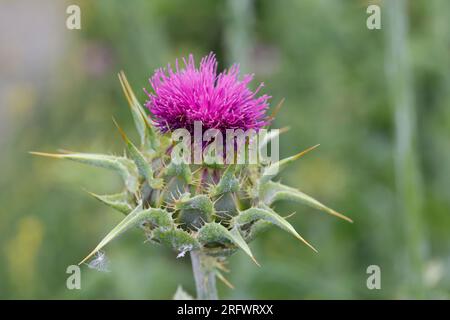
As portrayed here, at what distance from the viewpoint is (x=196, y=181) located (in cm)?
258

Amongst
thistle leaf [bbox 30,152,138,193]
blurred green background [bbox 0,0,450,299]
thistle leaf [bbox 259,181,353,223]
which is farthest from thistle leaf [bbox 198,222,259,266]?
blurred green background [bbox 0,0,450,299]

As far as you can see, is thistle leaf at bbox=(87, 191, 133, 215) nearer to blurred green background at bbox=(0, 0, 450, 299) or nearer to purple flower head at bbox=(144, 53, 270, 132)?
purple flower head at bbox=(144, 53, 270, 132)

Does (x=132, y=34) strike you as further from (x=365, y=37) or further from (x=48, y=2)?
(x=48, y=2)

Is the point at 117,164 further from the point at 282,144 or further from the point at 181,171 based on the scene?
the point at 282,144

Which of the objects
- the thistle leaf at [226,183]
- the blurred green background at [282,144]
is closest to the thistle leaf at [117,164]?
the thistle leaf at [226,183]

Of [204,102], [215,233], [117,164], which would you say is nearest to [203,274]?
[215,233]

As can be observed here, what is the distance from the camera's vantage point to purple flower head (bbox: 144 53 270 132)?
8.48ft

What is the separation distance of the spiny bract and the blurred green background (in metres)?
1.37

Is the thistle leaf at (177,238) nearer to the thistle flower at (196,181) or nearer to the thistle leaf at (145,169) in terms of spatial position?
the thistle flower at (196,181)

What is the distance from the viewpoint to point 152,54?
5031 mm

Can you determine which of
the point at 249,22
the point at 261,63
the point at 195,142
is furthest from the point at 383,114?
the point at 195,142

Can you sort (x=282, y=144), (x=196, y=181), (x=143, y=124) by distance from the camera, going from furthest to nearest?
1. (x=282, y=144)
2. (x=143, y=124)
3. (x=196, y=181)

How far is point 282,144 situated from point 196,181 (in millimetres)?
2595

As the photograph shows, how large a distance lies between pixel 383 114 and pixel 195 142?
3.11m
